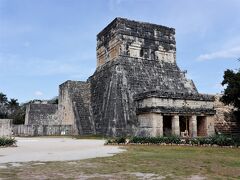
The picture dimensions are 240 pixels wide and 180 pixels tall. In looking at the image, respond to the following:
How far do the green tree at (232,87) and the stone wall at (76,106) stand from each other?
32.3 feet

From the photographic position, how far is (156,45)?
25.6 metres

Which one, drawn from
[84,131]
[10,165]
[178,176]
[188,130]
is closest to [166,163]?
[178,176]

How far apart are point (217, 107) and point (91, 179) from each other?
21.4 m

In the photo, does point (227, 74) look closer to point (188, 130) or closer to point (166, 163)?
point (188, 130)

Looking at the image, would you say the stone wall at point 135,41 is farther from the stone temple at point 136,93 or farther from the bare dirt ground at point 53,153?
the bare dirt ground at point 53,153

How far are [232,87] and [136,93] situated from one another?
6.23 m

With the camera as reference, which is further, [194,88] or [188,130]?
[194,88]

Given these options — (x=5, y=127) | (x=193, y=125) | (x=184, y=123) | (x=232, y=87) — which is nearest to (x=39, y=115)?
(x=5, y=127)

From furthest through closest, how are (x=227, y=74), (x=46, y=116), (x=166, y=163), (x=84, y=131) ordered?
1. (x=46, y=116)
2. (x=84, y=131)
3. (x=227, y=74)
4. (x=166, y=163)

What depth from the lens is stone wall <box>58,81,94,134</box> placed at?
23828 millimetres

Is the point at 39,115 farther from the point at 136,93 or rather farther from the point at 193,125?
the point at 193,125

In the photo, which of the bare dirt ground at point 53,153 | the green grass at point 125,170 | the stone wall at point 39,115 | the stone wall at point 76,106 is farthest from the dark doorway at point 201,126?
the stone wall at point 39,115

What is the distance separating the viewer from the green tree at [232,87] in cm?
1918

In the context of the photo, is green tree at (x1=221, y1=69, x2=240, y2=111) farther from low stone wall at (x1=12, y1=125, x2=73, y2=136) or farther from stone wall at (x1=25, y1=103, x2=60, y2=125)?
stone wall at (x1=25, y1=103, x2=60, y2=125)
